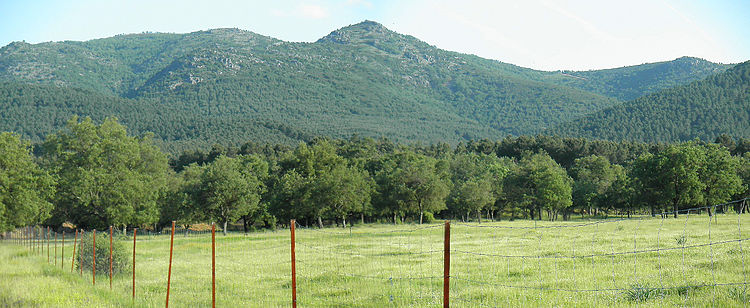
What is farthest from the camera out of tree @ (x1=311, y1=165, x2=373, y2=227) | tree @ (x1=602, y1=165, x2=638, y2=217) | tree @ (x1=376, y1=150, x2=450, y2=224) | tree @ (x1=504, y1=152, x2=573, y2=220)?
tree @ (x1=504, y1=152, x2=573, y2=220)

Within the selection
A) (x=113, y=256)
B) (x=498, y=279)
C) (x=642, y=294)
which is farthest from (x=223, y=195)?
(x=642, y=294)

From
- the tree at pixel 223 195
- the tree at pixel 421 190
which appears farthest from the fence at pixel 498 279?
the tree at pixel 421 190

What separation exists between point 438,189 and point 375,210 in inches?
483

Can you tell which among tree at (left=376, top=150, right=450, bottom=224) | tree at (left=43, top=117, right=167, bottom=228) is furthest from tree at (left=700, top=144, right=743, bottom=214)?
tree at (left=43, top=117, right=167, bottom=228)

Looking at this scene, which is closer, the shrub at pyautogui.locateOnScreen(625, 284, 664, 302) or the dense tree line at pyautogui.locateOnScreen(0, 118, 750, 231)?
the shrub at pyautogui.locateOnScreen(625, 284, 664, 302)

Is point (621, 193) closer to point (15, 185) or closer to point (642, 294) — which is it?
point (642, 294)

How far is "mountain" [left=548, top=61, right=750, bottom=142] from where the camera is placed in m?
160

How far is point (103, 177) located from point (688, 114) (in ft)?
579

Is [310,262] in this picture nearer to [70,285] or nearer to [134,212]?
[70,285]

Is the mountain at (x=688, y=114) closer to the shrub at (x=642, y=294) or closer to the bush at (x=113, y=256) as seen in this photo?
the shrub at (x=642, y=294)

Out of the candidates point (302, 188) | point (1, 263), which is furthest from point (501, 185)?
point (1, 263)

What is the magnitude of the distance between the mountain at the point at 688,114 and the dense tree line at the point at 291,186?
7012 cm

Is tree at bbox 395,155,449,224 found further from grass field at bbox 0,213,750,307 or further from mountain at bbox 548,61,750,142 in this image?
mountain at bbox 548,61,750,142

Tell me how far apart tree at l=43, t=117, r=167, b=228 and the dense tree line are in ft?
0.48
